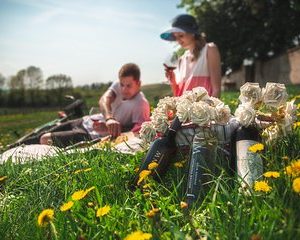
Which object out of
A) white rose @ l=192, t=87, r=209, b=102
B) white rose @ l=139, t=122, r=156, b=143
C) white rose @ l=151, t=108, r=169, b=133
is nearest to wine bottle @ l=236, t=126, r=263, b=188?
white rose @ l=192, t=87, r=209, b=102

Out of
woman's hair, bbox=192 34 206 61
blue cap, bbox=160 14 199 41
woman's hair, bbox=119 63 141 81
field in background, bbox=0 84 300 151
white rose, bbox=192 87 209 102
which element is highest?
blue cap, bbox=160 14 199 41

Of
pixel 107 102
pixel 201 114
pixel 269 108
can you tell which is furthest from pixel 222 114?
pixel 107 102

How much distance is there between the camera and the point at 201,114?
8.10 ft

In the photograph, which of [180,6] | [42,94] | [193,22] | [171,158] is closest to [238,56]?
[180,6]

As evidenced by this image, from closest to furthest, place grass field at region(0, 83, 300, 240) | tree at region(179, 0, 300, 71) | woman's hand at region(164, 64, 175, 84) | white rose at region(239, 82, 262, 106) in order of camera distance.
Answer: grass field at region(0, 83, 300, 240)
white rose at region(239, 82, 262, 106)
woman's hand at region(164, 64, 175, 84)
tree at region(179, 0, 300, 71)

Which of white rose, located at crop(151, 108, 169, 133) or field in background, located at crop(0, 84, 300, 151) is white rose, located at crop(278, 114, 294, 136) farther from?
field in background, located at crop(0, 84, 300, 151)

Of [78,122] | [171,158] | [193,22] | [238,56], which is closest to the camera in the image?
[171,158]

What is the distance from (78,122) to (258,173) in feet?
14.3

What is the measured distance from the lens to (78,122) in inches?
246

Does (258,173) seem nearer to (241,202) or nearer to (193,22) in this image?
(241,202)

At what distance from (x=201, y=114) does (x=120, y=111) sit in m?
3.60

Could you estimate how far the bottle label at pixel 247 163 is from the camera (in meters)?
2.18

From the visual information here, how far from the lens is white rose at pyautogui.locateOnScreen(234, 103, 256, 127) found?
94.7 inches

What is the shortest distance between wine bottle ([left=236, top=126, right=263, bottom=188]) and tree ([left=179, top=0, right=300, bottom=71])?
28468 millimetres
